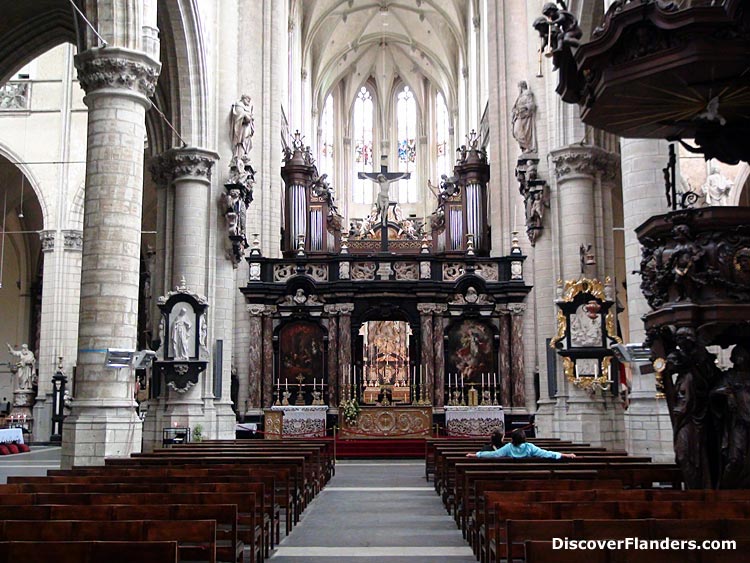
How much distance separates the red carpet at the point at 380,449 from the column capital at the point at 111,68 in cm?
1090

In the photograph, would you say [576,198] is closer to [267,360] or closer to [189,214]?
[189,214]

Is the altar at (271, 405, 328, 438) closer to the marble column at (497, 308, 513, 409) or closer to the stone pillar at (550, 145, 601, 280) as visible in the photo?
the marble column at (497, 308, 513, 409)

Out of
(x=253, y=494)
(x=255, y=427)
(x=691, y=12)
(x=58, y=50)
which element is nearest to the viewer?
(x=253, y=494)

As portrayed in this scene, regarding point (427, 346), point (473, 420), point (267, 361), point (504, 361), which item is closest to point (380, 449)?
point (473, 420)

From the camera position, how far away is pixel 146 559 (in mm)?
4488

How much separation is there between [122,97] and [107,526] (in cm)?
992

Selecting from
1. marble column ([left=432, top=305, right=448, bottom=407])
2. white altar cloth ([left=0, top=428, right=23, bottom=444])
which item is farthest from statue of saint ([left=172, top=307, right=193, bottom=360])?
marble column ([left=432, top=305, right=448, bottom=407])

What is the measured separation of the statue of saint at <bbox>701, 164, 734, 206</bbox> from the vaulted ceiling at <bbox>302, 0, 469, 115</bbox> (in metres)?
20.6

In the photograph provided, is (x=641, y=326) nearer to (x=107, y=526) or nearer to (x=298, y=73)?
(x=107, y=526)

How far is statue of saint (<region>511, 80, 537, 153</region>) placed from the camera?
2223 centimetres

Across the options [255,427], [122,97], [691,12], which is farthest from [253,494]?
[255,427]

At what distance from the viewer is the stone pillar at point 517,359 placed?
2398cm

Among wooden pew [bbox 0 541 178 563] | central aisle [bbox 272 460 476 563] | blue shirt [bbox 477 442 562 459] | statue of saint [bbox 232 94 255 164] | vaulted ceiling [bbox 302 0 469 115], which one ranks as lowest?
central aisle [bbox 272 460 476 563]

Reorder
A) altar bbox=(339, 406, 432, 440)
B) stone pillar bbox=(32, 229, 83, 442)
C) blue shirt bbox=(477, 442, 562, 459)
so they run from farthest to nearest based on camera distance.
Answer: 1. stone pillar bbox=(32, 229, 83, 442)
2. altar bbox=(339, 406, 432, 440)
3. blue shirt bbox=(477, 442, 562, 459)
